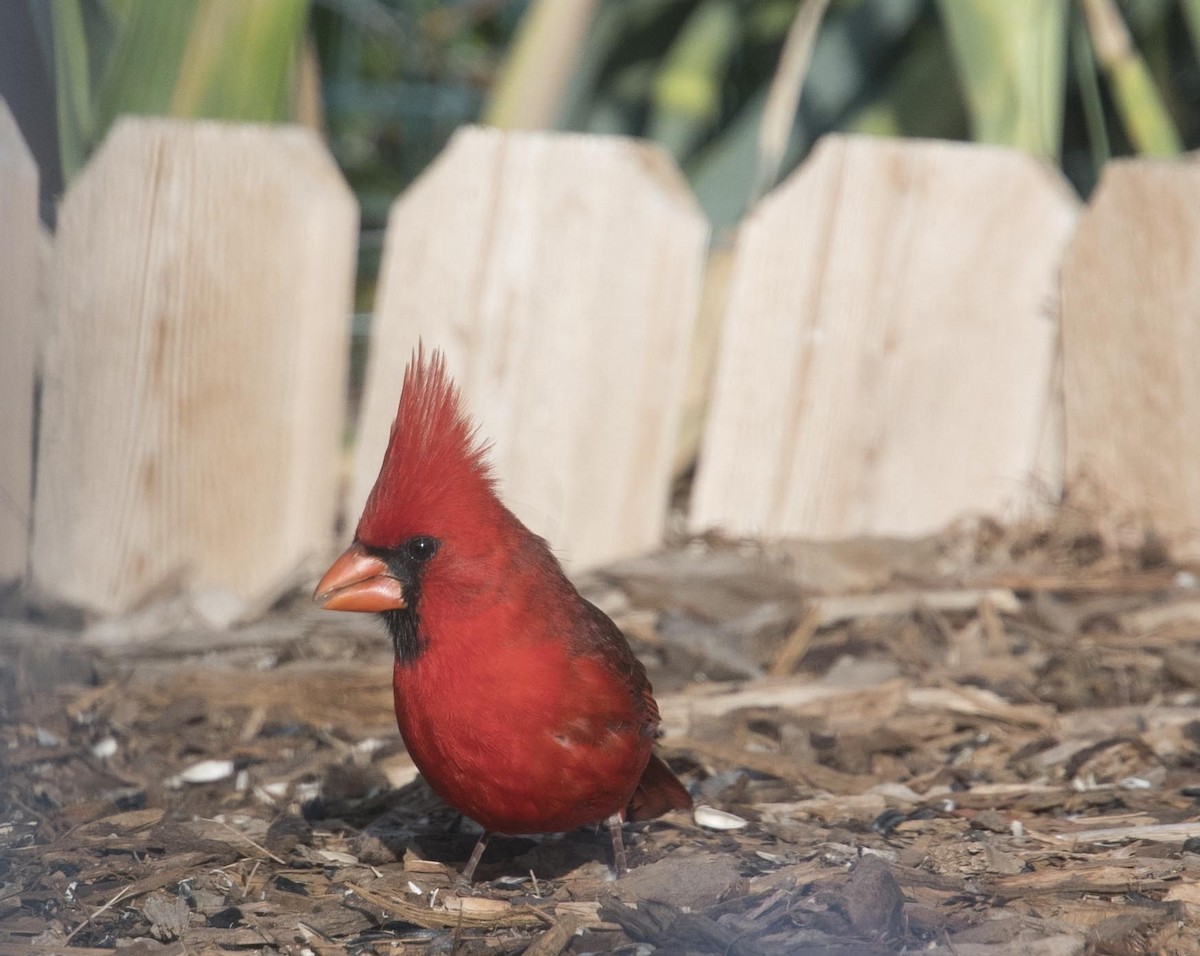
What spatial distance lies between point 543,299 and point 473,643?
5.22 ft

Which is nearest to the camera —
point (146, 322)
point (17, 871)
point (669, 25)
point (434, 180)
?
point (17, 871)

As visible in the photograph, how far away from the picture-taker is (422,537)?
7.63ft

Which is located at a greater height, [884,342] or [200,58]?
[200,58]

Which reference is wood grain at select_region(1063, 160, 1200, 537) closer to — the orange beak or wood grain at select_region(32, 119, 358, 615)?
wood grain at select_region(32, 119, 358, 615)

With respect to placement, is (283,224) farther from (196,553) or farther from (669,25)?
(669,25)

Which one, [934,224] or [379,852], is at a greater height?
[934,224]

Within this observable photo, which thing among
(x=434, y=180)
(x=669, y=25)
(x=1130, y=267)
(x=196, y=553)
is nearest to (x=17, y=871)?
(x=196, y=553)

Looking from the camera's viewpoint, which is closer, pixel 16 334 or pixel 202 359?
pixel 16 334

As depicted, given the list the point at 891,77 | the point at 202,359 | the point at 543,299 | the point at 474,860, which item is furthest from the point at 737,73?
the point at 474,860

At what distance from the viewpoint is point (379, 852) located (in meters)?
2.55

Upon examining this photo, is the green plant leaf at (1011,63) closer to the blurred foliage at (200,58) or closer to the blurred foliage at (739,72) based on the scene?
the blurred foliage at (739,72)

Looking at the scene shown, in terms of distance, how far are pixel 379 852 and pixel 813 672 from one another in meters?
1.16

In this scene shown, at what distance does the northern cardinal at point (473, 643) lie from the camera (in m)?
2.27

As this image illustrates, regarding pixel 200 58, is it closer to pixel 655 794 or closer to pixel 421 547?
pixel 421 547
